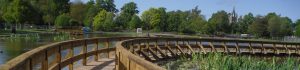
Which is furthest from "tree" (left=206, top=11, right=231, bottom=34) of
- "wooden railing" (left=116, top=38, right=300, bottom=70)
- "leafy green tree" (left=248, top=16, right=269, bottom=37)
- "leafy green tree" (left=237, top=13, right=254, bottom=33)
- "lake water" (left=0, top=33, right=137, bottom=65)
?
"wooden railing" (left=116, top=38, right=300, bottom=70)

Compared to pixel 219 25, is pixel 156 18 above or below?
above

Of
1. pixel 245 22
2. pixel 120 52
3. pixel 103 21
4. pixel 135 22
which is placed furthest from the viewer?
pixel 245 22

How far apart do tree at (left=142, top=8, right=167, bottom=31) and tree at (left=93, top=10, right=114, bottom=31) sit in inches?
375

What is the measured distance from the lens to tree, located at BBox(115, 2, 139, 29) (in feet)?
447

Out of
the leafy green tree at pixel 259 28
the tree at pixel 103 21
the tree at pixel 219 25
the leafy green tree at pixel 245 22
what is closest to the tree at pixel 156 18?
the tree at pixel 103 21

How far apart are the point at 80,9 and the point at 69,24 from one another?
30153mm

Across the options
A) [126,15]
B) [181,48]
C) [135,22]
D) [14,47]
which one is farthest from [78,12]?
[181,48]

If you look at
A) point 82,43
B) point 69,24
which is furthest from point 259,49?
point 69,24

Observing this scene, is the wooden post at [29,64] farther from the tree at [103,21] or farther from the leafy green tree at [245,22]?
the leafy green tree at [245,22]

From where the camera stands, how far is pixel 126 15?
140 metres

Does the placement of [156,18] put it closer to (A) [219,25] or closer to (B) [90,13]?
(A) [219,25]

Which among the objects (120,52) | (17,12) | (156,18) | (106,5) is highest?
(106,5)

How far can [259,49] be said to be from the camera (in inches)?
1282

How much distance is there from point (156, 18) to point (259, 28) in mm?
24708
